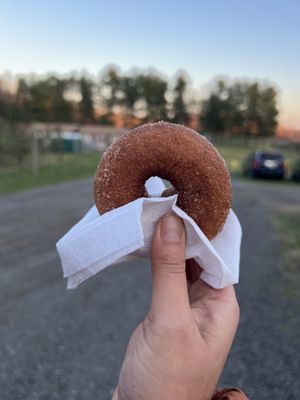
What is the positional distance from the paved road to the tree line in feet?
174

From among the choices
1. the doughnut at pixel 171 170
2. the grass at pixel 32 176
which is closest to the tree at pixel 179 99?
the grass at pixel 32 176

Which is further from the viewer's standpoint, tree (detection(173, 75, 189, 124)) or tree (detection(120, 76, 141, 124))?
tree (detection(173, 75, 189, 124))

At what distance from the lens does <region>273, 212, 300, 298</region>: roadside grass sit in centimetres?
664

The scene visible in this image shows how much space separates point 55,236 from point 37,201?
15.6 feet

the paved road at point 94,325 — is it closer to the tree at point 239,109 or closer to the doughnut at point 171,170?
the doughnut at point 171,170

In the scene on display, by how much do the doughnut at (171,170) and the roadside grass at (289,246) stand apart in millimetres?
4574

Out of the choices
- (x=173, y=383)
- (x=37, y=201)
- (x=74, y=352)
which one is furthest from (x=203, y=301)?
(x=37, y=201)

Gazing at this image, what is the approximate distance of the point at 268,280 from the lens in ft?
22.0

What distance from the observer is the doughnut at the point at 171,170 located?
2.03m

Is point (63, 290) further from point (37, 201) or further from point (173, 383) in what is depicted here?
point (37, 201)

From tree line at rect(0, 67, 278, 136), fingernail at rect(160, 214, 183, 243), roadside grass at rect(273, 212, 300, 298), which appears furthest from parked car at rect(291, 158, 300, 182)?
tree line at rect(0, 67, 278, 136)

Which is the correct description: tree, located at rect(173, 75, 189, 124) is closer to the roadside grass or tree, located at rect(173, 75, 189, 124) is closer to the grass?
the grass

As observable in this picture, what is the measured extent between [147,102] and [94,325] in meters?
67.5

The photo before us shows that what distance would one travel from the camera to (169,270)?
1830mm
